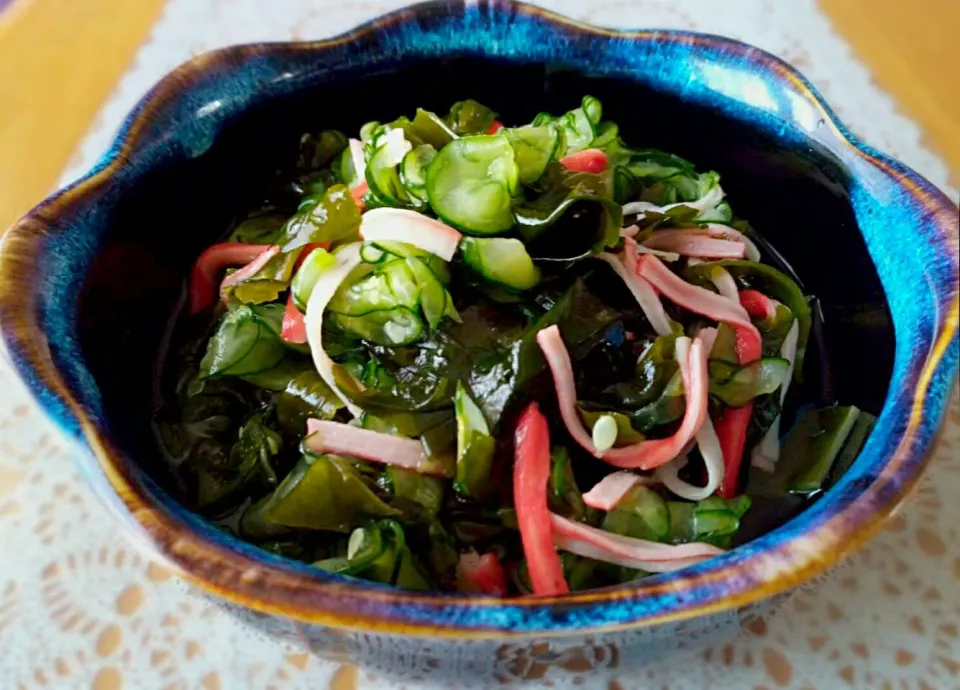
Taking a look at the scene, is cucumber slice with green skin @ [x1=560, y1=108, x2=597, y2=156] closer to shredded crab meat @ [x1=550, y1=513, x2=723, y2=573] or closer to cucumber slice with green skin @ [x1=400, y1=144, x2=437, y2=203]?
cucumber slice with green skin @ [x1=400, y1=144, x2=437, y2=203]

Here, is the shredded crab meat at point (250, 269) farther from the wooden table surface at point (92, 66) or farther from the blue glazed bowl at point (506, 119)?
the wooden table surface at point (92, 66)

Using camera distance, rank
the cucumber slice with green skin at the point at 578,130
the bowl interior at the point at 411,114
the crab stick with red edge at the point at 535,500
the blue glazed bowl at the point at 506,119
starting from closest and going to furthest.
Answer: the blue glazed bowl at the point at 506,119 < the crab stick with red edge at the point at 535,500 < the bowl interior at the point at 411,114 < the cucumber slice with green skin at the point at 578,130

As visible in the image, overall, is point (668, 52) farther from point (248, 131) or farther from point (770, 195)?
point (248, 131)

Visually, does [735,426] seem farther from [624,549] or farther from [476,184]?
[476,184]

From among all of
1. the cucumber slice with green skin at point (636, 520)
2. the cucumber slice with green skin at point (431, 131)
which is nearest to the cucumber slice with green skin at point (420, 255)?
the cucumber slice with green skin at point (431, 131)

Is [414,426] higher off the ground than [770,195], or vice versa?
[770,195]

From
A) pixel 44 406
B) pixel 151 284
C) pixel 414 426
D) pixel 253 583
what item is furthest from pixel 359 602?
pixel 151 284
